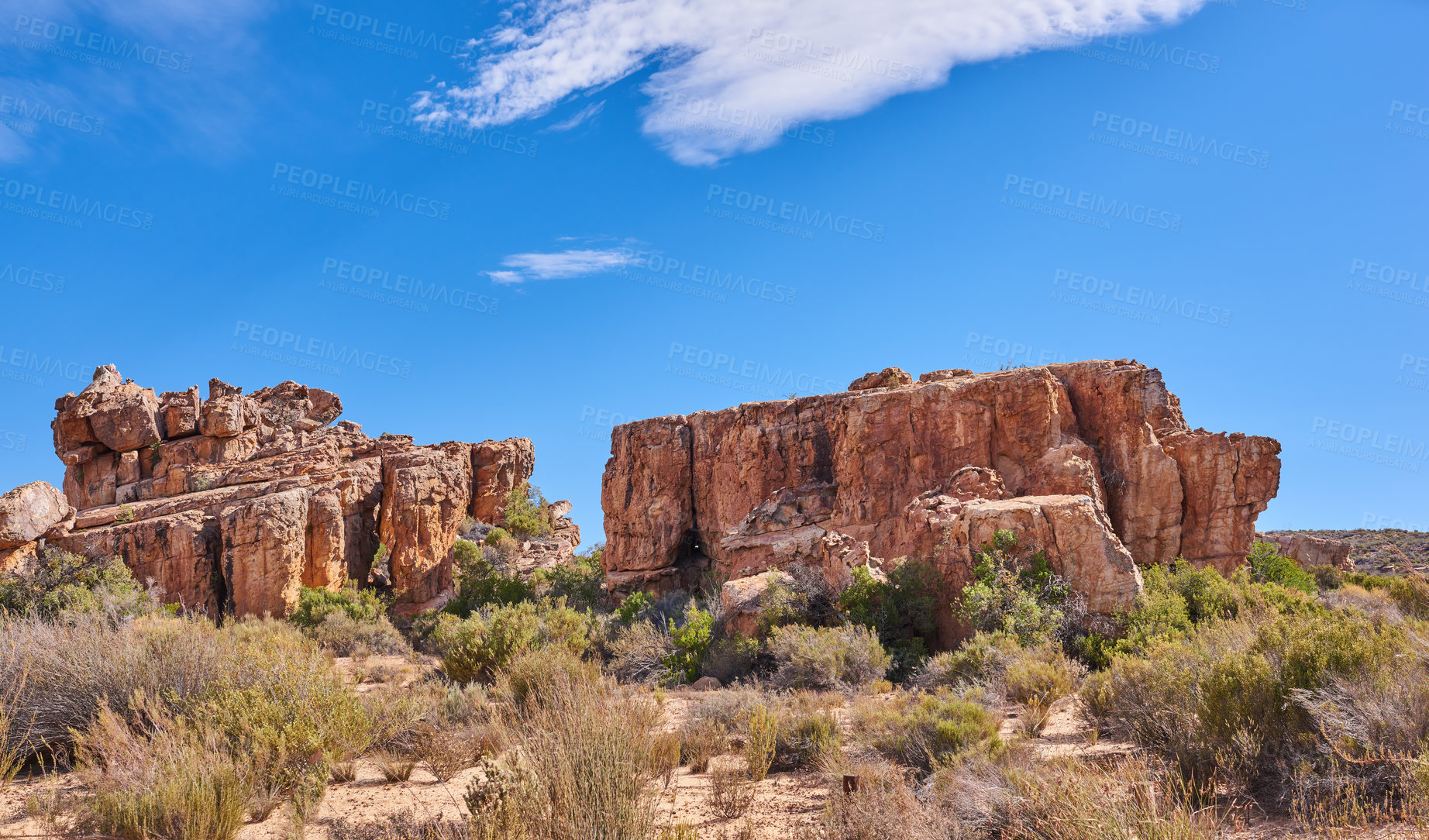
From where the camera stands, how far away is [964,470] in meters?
18.6

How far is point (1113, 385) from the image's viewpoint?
22.6m

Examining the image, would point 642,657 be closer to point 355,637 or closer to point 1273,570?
point 355,637

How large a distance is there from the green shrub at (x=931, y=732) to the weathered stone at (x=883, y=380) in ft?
70.5

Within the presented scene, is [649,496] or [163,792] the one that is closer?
[163,792]

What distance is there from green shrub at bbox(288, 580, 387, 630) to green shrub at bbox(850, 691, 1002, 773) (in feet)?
66.9

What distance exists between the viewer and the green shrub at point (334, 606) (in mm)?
23250

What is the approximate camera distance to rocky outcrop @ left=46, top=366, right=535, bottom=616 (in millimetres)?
24250

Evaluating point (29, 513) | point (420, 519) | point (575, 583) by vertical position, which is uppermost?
point (29, 513)

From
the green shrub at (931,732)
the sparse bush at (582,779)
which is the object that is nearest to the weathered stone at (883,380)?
the green shrub at (931,732)

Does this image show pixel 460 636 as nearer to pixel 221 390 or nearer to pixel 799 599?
pixel 799 599

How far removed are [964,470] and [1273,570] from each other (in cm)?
917

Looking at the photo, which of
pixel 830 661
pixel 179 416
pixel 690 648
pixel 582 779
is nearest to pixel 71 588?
pixel 179 416

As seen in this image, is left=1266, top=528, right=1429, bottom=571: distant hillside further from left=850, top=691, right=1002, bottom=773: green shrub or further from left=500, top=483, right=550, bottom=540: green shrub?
left=500, top=483, right=550, bottom=540: green shrub

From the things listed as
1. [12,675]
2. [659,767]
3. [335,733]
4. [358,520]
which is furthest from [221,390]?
[659,767]
